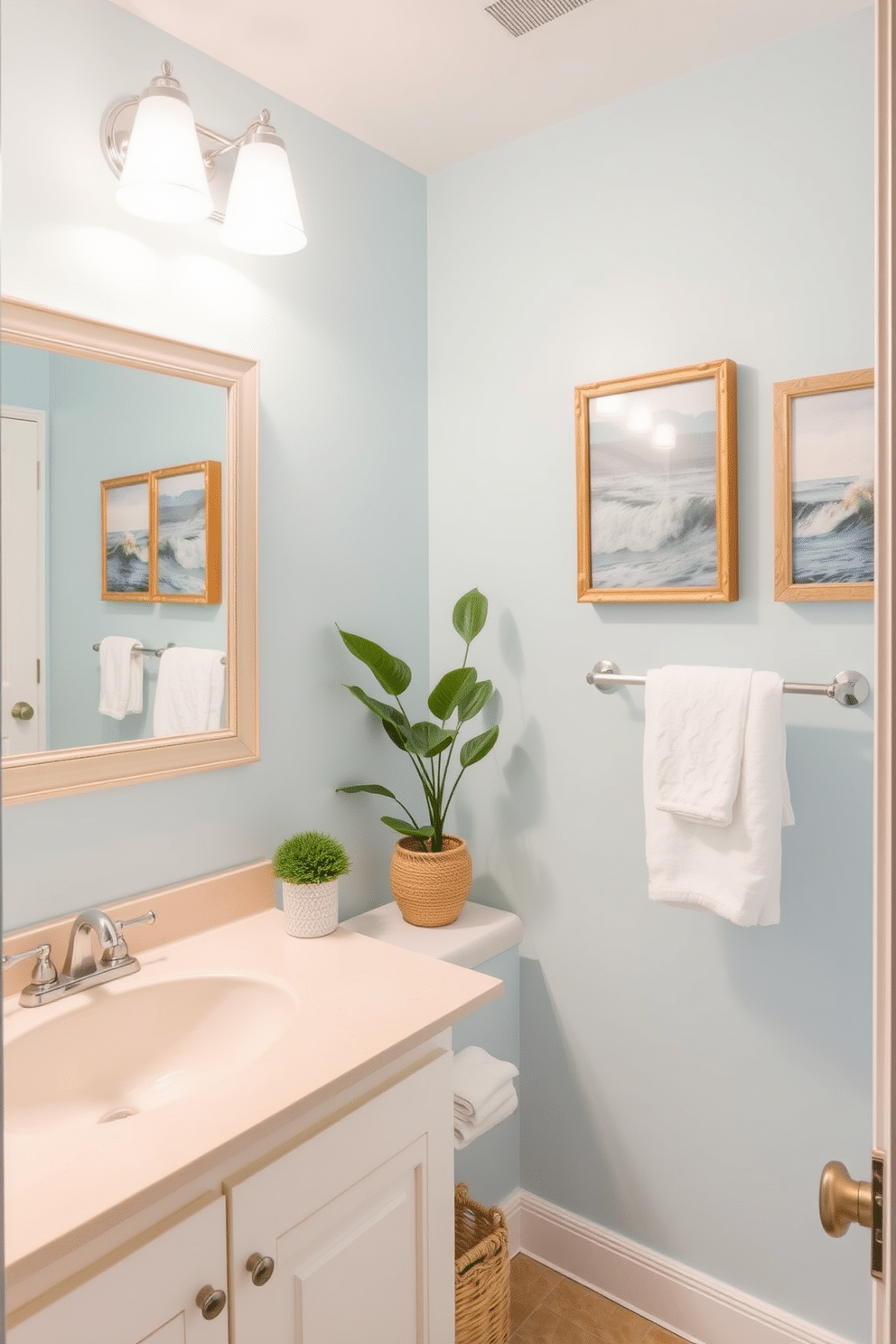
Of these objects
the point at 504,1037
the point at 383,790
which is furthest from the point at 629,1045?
the point at 383,790

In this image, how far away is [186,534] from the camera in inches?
63.5

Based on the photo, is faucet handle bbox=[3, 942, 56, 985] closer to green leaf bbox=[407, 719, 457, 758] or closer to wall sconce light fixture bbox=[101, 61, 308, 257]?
green leaf bbox=[407, 719, 457, 758]

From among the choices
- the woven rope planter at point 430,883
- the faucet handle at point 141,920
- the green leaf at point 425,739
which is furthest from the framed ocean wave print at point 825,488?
the faucet handle at point 141,920

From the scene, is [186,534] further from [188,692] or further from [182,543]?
[188,692]

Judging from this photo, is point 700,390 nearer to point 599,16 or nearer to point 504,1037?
point 599,16

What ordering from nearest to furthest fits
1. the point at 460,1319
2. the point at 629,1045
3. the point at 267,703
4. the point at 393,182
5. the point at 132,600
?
the point at 132,600 < the point at 460,1319 < the point at 267,703 < the point at 629,1045 < the point at 393,182

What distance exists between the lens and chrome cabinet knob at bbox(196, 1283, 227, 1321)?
1.02m

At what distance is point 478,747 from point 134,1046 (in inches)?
33.7

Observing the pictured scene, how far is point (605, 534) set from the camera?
1850 mm

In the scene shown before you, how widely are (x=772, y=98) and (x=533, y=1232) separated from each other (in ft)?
7.70

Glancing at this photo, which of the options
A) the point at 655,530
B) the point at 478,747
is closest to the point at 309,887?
the point at 478,747

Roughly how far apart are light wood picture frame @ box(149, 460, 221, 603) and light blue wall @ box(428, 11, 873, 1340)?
0.65 metres

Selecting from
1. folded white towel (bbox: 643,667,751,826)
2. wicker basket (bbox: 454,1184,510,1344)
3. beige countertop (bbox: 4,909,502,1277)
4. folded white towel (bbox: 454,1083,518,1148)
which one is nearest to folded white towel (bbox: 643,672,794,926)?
folded white towel (bbox: 643,667,751,826)

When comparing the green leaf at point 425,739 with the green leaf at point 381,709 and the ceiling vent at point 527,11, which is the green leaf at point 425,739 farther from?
the ceiling vent at point 527,11
